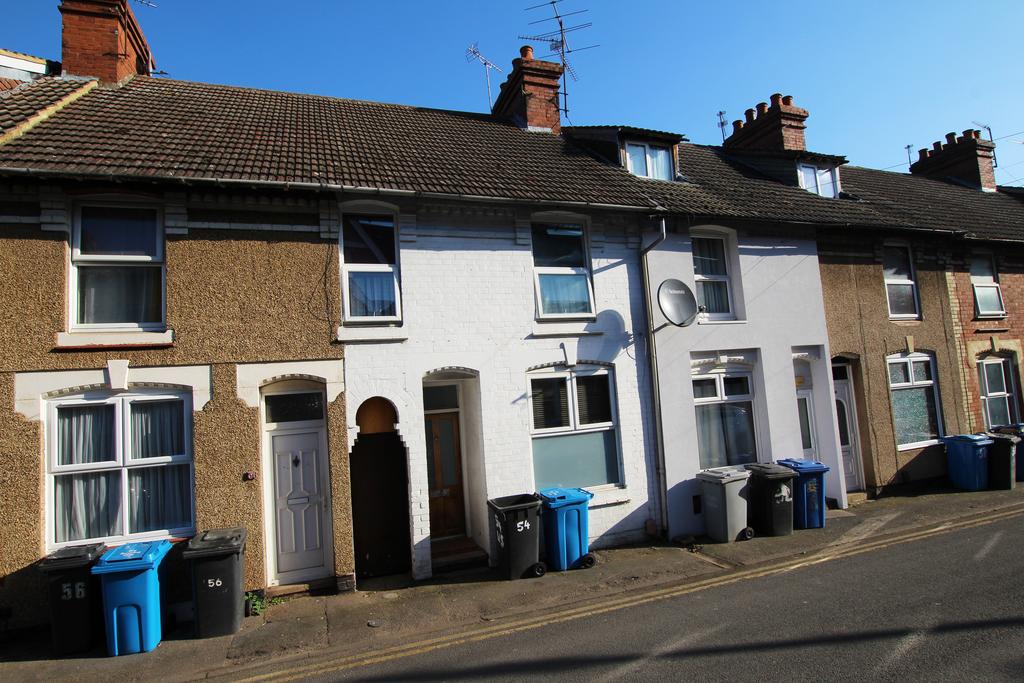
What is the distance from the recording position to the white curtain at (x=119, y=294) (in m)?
6.93

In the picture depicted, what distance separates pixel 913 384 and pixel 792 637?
9.09m

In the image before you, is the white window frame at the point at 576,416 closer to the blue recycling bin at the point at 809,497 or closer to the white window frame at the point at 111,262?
the blue recycling bin at the point at 809,497

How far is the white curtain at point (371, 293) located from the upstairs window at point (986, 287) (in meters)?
13.8

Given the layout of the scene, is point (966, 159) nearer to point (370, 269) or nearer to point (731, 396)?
point (731, 396)

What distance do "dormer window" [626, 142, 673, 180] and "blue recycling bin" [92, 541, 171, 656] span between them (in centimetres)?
1032

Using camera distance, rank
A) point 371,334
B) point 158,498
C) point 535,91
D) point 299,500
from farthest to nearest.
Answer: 1. point 535,91
2. point 371,334
3. point 299,500
4. point 158,498

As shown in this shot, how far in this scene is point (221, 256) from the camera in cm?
723

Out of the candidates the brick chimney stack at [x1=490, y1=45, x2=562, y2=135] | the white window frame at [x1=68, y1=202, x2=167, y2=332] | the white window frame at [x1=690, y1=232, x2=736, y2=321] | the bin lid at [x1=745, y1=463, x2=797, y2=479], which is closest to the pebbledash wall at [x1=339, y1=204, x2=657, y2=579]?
the white window frame at [x1=690, y1=232, x2=736, y2=321]

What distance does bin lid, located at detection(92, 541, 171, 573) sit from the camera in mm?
5684

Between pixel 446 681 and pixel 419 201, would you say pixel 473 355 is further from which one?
pixel 446 681

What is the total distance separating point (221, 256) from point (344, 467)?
10.6 feet

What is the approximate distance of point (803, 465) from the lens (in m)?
9.43

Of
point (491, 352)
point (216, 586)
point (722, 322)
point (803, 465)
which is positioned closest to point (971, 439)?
point (803, 465)

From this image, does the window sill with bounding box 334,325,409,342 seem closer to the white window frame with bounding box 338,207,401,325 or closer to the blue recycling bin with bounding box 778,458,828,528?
the white window frame with bounding box 338,207,401,325
